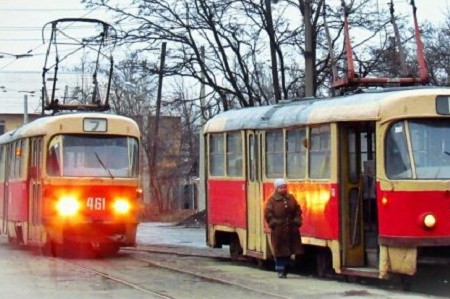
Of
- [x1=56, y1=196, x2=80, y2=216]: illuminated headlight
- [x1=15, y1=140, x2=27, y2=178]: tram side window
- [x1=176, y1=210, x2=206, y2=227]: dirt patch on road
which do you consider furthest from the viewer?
[x1=176, y1=210, x2=206, y2=227]: dirt patch on road

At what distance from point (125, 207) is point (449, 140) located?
8.91 metres

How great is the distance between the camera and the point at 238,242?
64.1ft

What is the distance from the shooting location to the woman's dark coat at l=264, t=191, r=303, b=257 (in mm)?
16156

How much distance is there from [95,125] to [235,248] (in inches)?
163

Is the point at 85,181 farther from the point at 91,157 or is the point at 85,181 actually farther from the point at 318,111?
the point at 318,111

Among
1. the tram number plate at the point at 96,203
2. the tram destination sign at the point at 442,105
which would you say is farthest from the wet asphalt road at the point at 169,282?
the tram destination sign at the point at 442,105

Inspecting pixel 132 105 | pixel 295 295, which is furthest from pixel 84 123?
pixel 132 105

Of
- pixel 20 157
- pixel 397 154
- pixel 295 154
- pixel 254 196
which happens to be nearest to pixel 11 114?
pixel 20 157

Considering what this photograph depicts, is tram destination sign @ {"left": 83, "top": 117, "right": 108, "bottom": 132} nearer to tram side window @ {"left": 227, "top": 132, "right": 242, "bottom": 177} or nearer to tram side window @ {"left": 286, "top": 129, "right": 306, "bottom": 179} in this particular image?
tram side window @ {"left": 227, "top": 132, "right": 242, "bottom": 177}

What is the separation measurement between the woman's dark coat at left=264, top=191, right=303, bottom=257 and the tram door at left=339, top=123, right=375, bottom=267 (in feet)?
3.92

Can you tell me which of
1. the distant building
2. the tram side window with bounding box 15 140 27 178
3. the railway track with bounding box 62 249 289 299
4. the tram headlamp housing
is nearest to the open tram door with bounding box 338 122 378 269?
the railway track with bounding box 62 249 289 299

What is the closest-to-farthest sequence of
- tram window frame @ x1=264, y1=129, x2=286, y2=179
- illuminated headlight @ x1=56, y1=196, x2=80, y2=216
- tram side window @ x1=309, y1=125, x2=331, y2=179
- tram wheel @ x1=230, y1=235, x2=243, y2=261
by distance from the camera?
tram side window @ x1=309, y1=125, x2=331, y2=179 → tram window frame @ x1=264, y1=129, x2=286, y2=179 → tram wheel @ x1=230, y1=235, x2=243, y2=261 → illuminated headlight @ x1=56, y1=196, x2=80, y2=216

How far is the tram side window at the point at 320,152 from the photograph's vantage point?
51.3ft

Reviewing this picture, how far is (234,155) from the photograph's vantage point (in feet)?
63.4
